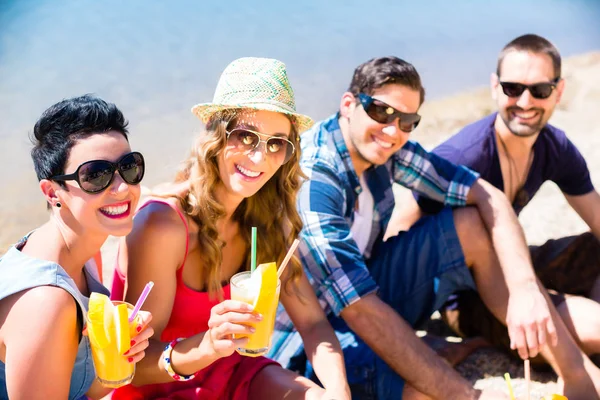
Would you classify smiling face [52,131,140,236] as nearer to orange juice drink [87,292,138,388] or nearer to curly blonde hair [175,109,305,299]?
orange juice drink [87,292,138,388]

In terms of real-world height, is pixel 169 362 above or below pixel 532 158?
below

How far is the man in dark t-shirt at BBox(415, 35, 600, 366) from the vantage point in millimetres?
4020

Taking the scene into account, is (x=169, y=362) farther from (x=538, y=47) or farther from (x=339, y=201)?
(x=538, y=47)

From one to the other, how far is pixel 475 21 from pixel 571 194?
558 inches

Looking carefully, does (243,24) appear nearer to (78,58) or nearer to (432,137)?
(78,58)

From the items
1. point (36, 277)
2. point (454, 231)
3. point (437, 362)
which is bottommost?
point (437, 362)

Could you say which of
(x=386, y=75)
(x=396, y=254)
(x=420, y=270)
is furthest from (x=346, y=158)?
(x=420, y=270)

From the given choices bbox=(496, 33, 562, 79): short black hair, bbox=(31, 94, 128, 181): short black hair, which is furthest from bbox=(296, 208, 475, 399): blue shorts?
bbox=(31, 94, 128, 181): short black hair

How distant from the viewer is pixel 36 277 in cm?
198

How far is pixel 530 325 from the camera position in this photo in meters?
3.13

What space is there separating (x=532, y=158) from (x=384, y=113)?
4.07 feet

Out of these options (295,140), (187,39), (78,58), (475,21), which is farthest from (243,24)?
(295,140)

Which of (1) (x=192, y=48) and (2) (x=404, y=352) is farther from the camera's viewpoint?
(1) (x=192, y=48)

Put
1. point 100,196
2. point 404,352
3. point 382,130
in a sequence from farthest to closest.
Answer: point 382,130, point 404,352, point 100,196
